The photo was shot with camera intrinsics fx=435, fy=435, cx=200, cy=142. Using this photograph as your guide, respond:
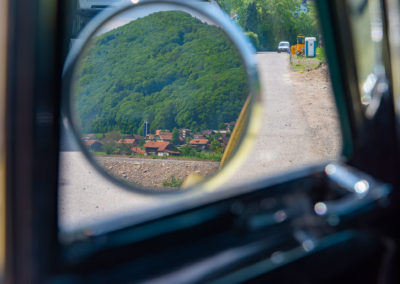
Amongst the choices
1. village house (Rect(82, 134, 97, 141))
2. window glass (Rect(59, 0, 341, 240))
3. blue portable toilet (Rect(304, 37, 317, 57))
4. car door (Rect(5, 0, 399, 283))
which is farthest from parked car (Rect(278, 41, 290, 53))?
village house (Rect(82, 134, 97, 141))

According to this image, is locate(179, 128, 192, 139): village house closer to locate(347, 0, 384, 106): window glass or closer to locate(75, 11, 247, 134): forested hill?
locate(75, 11, 247, 134): forested hill

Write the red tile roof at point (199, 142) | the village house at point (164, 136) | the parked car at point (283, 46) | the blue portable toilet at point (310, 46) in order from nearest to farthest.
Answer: the village house at point (164, 136)
the red tile roof at point (199, 142)
the blue portable toilet at point (310, 46)
the parked car at point (283, 46)

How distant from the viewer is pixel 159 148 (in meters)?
1.63

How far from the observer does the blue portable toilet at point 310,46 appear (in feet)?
6.11

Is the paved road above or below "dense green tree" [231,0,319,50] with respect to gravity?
below

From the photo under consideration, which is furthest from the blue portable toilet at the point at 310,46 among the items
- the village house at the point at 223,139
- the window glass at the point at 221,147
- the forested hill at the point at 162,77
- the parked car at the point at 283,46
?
the village house at the point at 223,139

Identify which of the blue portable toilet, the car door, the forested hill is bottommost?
the car door

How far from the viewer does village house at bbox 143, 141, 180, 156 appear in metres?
1.61

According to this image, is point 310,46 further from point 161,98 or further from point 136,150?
point 136,150

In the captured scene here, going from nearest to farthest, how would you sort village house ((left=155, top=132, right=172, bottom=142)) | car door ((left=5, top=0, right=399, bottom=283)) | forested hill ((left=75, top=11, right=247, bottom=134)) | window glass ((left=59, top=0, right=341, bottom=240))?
1. car door ((left=5, top=0, right=399, bottom=283))
2. window glass ((left=59, top=0, right=341, bottom=240))
3. forested hill ((left=75, top=11, right=247, bottom=134))
4. village house ((left=155, top=132, right=172, bottom=142))

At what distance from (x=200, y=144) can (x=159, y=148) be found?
0.63ft

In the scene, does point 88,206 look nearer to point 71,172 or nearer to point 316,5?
point 71,172

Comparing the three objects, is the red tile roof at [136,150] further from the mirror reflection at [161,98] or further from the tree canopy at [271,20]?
the tree canopy at [271,20]

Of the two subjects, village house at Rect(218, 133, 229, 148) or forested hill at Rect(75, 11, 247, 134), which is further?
village house at Rect(218, 133, 229, 148)
